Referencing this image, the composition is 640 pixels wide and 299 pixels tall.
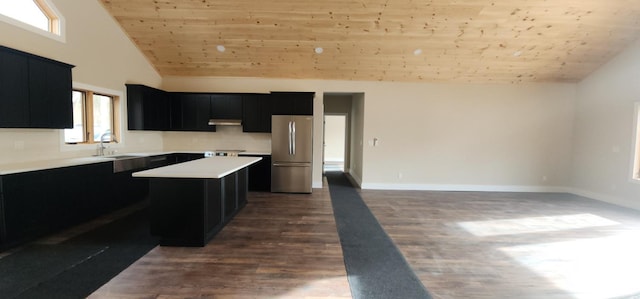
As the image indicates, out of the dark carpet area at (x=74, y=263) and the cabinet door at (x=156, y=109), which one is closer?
the dark carpet area at (x=74, y=263)

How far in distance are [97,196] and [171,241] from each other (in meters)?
1.70

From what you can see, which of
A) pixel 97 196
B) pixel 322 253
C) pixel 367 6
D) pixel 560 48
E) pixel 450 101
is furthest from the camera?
pixel 450 101

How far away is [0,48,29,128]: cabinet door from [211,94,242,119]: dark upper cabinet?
3027mm

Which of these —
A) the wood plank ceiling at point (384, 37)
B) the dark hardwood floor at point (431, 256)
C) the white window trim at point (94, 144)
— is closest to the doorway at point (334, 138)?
the wood plank ceiling at point (384, 37)

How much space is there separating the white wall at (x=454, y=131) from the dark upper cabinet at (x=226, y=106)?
0.42 m

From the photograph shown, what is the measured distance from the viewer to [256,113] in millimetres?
5922

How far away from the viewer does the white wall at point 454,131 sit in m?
6.28

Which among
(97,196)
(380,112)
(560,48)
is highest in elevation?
(560,48)

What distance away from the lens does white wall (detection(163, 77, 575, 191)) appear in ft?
20.6

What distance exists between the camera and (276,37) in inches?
195

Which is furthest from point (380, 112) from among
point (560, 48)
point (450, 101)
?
point (560, 48)

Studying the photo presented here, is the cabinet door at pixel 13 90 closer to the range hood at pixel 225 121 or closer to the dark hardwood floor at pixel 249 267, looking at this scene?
the dark hardwood floor at pixel 249 267

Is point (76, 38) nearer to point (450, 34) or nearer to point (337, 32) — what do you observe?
point (337, 32)

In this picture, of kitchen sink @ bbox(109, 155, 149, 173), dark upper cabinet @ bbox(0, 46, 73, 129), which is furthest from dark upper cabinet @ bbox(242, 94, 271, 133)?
dark upper cabinet @ bbox(0, 46, 73, 129)
